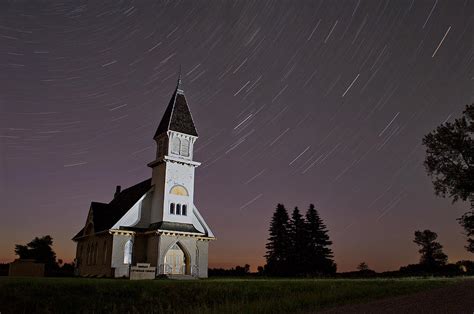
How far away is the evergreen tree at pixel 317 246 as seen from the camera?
→ 5591 centimetres

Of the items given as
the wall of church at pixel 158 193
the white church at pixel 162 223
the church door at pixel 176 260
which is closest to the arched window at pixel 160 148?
the white church at pixel 162 223

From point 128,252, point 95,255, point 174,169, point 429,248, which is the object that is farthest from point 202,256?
point 429,248

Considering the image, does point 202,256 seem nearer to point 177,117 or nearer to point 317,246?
point 177,117

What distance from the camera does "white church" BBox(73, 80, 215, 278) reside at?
118 feet

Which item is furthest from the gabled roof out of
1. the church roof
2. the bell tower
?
the church roof

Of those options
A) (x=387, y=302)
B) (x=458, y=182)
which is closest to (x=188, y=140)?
(x=458, y=182)

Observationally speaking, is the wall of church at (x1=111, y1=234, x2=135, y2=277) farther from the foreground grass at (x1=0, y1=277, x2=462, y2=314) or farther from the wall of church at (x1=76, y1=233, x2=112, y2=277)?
the foreground grass at (x1=0, y1=277, x2=462, y2=314)

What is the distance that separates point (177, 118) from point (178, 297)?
85.7ft

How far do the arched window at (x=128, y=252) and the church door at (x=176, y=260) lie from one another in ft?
10.1

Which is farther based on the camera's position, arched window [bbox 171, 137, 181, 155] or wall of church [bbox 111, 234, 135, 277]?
arched window [bbox 171, 137, 181, 155]

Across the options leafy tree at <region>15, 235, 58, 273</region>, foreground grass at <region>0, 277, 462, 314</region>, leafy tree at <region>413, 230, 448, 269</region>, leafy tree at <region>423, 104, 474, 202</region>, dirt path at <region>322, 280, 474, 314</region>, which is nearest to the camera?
dirt path at <region>322, 280, 474, 314</region>

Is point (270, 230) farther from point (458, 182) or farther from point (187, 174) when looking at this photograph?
point (458, 182)

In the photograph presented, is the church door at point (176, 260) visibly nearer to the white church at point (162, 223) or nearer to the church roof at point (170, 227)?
the white church at point (162, 223)

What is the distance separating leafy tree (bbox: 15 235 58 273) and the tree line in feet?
93.9
